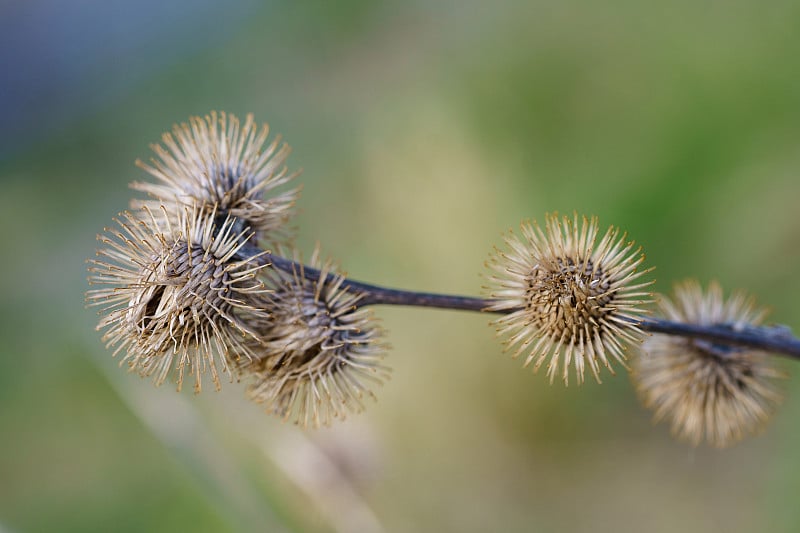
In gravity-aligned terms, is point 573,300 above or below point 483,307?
above

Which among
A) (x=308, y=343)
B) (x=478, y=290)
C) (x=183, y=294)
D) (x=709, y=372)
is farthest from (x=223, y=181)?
(x=478, y=290)

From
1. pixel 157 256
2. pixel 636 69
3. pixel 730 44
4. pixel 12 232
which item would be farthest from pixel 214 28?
pixel 157 256

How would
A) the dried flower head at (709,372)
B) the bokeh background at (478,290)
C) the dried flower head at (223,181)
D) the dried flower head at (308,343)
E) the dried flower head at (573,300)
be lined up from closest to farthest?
the dried flower head at (573,300), the dried flower head at (308,343), the dried flower head at (223,181), the dried flower head at (709,372), the bokeh background at (478,290)

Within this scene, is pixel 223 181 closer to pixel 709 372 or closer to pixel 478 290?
pixel 709 372

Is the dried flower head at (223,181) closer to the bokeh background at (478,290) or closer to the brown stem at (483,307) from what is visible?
the brown stem at (483,307)

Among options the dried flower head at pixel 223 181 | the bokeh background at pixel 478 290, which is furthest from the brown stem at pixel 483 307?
the bokeh background at pixel 478 290
